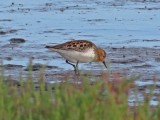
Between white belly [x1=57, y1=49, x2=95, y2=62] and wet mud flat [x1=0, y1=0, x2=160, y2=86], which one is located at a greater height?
white belly [x1=57, y1=49, x2=95, y2=62]

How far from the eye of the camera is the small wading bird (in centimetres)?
1439

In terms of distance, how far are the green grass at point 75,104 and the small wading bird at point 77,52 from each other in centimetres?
633

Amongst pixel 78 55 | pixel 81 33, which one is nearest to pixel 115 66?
pixel 78 55

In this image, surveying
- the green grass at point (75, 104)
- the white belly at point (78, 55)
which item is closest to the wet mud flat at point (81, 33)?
the white belly at point (78, 55)

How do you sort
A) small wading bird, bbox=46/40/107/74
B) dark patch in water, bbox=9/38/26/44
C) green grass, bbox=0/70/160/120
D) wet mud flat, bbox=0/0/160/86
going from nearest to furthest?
green grass, bbox=0/70/160/120 → small wading bird, bbox=46/40/107/74 → wet mud flat, bbox=0/0/160/86 → dark patch in water, bbox=9/38/26/44

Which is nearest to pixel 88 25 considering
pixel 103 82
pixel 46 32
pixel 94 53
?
pixel 46 32

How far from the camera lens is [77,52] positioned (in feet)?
47.8

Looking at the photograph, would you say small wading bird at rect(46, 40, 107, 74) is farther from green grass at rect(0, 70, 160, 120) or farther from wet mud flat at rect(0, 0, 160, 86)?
green grass at rect(0, 70, 160, 120)

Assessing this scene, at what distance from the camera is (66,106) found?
753 cm

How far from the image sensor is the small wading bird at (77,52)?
14.4m

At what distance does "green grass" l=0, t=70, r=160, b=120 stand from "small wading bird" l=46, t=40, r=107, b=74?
6.33 m

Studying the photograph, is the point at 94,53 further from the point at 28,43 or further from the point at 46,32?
the point at 46,32

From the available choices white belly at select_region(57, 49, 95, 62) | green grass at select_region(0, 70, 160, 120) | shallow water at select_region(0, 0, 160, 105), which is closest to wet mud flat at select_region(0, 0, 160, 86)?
shallow water at select_region(0, 0, 160, 105)

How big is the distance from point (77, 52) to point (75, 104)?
7055 mm
